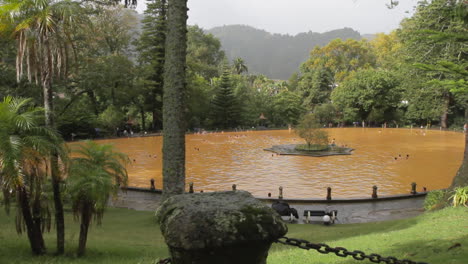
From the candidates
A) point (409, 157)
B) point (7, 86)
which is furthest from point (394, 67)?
point (7, 86)

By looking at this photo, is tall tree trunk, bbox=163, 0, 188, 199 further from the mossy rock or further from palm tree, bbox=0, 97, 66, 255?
the mossy rock

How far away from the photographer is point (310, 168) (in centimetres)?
2316

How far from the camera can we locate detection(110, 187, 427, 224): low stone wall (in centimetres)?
1266

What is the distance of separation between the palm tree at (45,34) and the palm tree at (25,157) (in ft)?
1.88

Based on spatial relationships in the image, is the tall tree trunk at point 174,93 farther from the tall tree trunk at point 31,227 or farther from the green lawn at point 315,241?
the tall tree trunk at point 31,227

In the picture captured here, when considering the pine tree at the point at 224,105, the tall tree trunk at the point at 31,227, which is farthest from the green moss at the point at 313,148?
the tall tree trunk at the point at 31,227

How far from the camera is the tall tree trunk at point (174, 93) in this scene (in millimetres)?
9836

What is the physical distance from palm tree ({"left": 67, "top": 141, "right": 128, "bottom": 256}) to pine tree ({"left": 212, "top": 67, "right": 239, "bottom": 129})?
4321 cm

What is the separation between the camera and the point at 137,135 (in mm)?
41656

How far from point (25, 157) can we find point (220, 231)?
5321 mm

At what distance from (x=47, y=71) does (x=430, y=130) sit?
168 ft

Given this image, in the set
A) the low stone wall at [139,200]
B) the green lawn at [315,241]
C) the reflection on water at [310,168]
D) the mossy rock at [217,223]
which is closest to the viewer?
the mossy rock at [217,223]

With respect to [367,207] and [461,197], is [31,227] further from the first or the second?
[367,207]

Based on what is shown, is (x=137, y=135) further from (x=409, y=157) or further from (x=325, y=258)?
(x=325, y=258)
